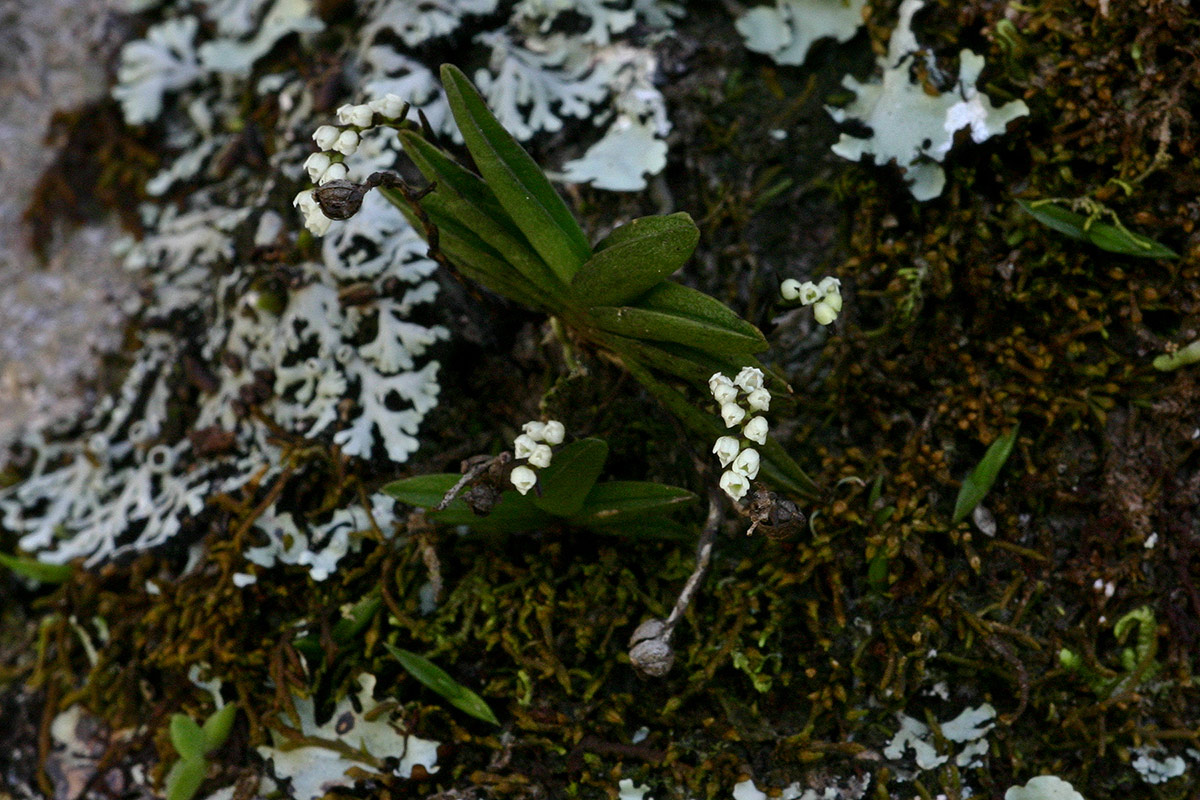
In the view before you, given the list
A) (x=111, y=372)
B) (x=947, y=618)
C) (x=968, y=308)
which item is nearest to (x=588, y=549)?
(x=947, y=618)

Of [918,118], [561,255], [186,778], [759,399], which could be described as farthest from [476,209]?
[186,778]

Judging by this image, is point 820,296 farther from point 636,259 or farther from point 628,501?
point 628,501

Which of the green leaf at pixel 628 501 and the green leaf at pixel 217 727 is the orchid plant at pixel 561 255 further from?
the green leaf at pixel 217 727

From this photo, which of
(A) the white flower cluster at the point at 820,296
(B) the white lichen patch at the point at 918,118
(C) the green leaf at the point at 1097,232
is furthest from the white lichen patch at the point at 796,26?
(A) the white flower cluster at the point at 820,296

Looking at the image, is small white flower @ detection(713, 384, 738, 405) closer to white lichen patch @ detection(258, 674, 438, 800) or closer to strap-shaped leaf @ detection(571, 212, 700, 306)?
strap-shaped leaf @ detection(571, 212, 700, 306)

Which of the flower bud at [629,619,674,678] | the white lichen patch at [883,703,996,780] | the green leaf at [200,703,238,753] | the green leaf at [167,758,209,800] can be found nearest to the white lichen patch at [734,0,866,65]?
the flower bud at [629,619,674,678]

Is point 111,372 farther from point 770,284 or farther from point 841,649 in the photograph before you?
point 841,649
